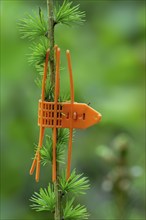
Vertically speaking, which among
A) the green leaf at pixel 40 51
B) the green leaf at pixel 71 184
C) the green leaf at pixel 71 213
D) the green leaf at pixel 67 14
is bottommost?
the green leaf at pixel 71 213

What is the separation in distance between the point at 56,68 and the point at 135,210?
44.4 inches

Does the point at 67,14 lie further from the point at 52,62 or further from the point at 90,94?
the point at 90,94

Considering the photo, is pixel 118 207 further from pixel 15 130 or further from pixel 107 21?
pixel 107 21

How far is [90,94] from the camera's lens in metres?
1.85

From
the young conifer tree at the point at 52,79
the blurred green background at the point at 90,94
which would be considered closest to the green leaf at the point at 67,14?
the young conifer tree at the point at 52,79

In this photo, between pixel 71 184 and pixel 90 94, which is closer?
pixel 71 184

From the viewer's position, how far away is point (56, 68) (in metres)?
0.48

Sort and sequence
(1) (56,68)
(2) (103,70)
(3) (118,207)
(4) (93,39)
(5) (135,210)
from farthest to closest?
A: (4) (93,39)
(2) (103,70)
(5) (135,210)
(3) (118,207)
(1) (56,68)

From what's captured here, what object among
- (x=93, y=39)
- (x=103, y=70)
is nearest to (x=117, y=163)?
(x=103, y=70)

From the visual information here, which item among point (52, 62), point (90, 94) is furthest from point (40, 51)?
point (90, 94)

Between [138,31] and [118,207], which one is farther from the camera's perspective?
[138,31]

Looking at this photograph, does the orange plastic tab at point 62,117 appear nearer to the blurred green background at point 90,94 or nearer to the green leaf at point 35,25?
the green leaf at point 35,25

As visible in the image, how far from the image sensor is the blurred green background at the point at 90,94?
64.2 inches

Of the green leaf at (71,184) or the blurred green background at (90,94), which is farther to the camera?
the blurred green background at (90,94)
